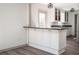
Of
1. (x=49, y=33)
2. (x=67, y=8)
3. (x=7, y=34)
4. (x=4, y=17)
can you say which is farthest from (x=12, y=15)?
(x=67, y=8)

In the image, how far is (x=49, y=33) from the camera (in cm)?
200

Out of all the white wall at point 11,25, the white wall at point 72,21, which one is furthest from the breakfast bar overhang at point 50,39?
the white wall at point 72,21

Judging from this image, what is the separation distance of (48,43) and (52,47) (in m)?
0.14

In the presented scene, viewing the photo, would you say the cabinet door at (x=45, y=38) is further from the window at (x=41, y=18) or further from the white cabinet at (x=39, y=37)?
the window at (x=41, y=18)

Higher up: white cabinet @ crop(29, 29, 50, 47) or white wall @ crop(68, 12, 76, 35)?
white wall @ crop(68, 12, 76, 35)

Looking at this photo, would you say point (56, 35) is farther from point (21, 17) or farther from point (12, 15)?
point (12, 15)

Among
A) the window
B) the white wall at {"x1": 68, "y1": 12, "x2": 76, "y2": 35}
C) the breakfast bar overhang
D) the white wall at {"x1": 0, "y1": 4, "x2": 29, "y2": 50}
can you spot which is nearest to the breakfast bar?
the breakfast bar overhang

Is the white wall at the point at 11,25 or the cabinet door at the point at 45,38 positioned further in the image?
the cabinet door at the point at 45,38

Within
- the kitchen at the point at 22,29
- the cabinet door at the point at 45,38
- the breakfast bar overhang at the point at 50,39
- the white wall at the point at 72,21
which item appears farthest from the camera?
the cabinet door at the point at 45,38

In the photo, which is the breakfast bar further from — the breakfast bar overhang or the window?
the window

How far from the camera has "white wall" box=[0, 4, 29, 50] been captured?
5.51 feet

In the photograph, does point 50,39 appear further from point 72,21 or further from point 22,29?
point 72,21

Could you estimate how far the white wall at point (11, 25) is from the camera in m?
1.68

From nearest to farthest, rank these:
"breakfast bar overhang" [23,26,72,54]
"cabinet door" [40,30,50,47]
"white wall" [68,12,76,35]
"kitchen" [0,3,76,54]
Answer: "white wall" [68,12,76,35], "kitchen" [0,3,76,54], "breakfast bar overhang" [23,26,72,54], "cabinet door" [40,30,50,47]
